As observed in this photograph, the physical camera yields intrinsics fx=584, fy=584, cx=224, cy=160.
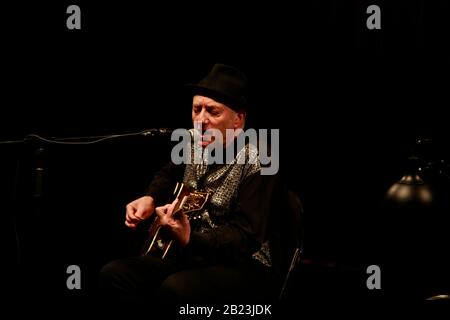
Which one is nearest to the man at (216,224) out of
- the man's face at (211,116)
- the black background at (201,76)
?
the man's face at (211,116)

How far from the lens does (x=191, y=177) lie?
3.04m

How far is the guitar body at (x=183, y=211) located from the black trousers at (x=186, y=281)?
0.25ft

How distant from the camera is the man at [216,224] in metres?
2.54

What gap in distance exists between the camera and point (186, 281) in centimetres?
255

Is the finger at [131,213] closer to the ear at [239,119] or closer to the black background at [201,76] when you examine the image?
the ear at [239,119]

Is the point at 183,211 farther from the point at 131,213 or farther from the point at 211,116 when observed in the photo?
the point at 211,116

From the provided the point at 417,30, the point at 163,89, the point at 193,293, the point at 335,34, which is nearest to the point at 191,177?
the point at 193,293

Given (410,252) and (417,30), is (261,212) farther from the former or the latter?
(417,30)

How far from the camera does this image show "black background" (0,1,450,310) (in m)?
3.64

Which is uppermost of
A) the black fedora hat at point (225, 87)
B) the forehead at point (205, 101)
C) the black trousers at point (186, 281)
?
the black fedora hat at point (225, 87)

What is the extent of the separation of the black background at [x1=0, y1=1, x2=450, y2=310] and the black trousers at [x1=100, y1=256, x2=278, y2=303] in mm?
1106

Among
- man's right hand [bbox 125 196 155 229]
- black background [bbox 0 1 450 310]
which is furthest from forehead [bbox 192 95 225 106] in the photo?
black background [bbox 0 1 450 310]

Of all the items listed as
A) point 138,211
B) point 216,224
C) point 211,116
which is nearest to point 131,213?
point 138,211
